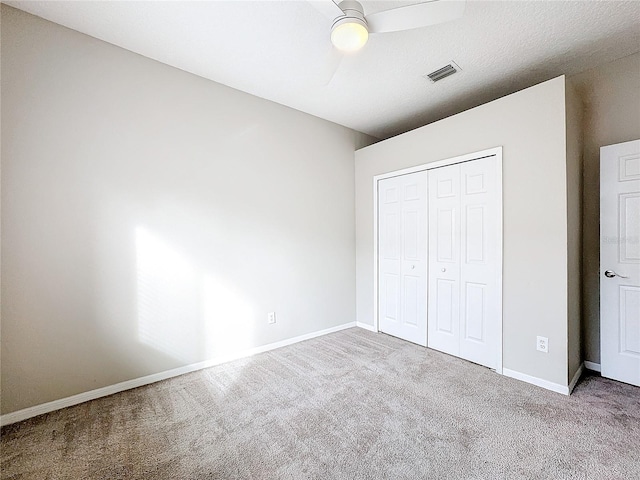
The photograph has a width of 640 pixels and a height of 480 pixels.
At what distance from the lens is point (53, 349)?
2061mm

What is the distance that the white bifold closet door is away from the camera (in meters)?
2.65

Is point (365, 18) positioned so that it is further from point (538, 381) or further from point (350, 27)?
point (538, 381)

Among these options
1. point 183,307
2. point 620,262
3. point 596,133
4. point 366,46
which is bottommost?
point 183,307

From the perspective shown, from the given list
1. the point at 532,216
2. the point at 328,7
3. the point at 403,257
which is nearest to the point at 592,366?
the point at 532,216

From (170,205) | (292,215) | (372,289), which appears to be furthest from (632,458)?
(170,205)

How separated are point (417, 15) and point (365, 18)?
27cm

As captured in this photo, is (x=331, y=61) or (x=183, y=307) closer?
(x=331, y=61)

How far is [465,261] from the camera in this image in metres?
2.85

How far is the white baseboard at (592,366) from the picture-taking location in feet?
8.31

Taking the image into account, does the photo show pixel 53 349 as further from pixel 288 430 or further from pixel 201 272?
pixel 288 430

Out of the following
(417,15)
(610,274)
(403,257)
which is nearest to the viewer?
(417,15)

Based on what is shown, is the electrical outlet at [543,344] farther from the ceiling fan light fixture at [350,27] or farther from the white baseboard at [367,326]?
the ceiling fan light fixture at [350,27]

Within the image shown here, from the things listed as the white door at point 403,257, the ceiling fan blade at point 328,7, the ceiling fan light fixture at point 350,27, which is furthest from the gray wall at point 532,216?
the ceiling fan blade at point 328,7

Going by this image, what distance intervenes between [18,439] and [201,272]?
149 cm
